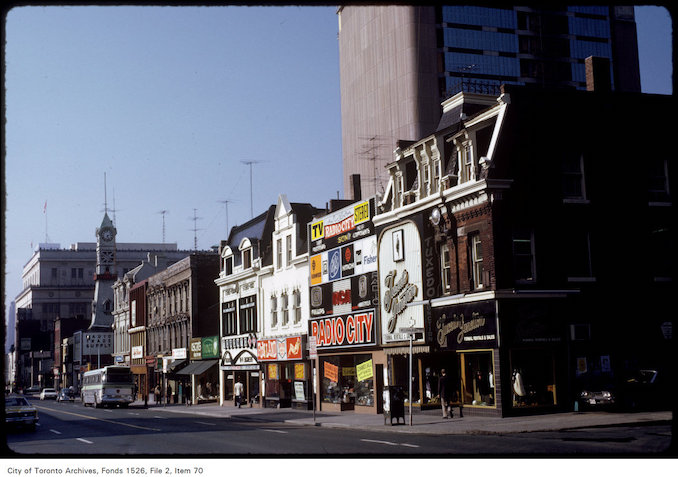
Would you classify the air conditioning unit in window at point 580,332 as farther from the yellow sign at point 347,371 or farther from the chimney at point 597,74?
the yellow sign at point 347,371

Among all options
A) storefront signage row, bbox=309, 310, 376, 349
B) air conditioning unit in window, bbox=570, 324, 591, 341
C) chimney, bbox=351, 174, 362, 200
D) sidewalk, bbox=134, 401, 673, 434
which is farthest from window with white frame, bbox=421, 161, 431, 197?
chimney, bbox=351, 174, 362, 200

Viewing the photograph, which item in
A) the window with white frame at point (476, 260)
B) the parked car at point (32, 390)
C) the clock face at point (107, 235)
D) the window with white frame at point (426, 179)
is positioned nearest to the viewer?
the window with white frame at point (476, 260)

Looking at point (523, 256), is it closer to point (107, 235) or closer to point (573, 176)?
point (573, 176)

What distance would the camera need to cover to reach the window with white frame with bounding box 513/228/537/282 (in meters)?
32.7

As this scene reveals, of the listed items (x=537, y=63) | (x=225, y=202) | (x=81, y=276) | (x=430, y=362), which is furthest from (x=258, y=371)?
(x=81, y=276)

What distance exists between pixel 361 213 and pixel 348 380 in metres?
9.62

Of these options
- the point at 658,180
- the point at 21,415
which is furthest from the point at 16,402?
the point at 658,180

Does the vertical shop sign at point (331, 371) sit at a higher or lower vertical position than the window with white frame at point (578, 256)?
lower

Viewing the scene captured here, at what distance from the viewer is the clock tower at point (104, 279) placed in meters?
126

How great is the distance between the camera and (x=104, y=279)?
127625mm

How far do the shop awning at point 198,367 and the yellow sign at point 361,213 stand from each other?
27.7 metres

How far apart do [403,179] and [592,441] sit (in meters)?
21.7

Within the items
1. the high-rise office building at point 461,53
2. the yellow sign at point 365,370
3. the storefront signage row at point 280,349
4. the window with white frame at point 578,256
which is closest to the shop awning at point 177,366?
the storefront signage row at point 280,349

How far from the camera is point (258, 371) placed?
5853cm
